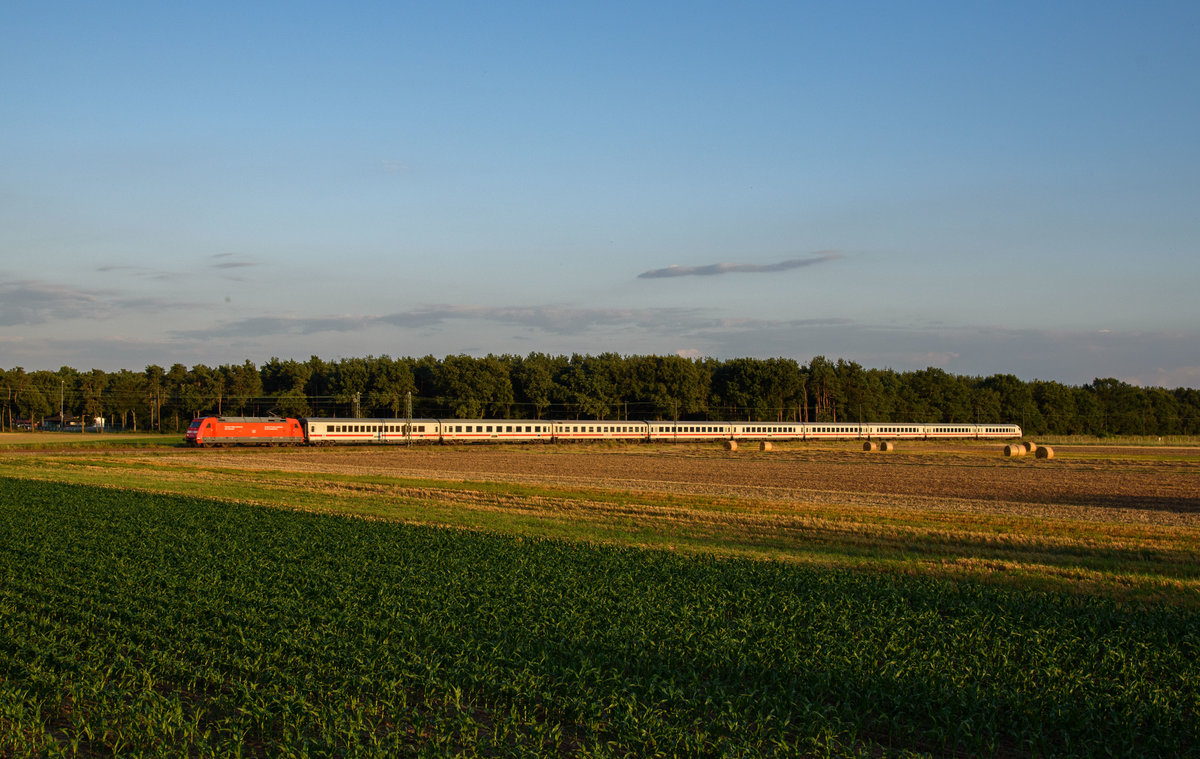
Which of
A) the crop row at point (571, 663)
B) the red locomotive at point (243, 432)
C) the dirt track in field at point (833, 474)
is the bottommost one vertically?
the dirt track in field at point (833, 474)

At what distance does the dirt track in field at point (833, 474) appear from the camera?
100 ft

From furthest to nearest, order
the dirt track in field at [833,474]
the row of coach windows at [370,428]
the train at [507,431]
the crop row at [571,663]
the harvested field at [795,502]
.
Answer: the row of coach windows at [370,428] → the train at [507,431] → the dirt track in field at [833,474] → the harvested field at [795,502] → the crop row at [571,663]

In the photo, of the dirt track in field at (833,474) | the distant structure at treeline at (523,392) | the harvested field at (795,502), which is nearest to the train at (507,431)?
the dirt track in field at (833,474)

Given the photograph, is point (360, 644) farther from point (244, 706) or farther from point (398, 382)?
point (398, 382)

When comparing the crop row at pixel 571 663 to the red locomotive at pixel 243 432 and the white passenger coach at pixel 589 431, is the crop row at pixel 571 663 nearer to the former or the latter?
the red locomotive at pixel 243 432

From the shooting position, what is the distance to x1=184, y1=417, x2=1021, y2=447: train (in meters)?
69.1

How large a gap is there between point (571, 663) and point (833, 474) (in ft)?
121

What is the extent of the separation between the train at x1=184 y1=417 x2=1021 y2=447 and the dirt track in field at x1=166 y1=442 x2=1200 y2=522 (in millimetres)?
6824

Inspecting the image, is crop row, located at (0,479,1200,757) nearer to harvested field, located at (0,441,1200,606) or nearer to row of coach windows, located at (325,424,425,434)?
harvested field, located at (0,441,1200,606)

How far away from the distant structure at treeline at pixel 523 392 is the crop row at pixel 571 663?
4126 inches

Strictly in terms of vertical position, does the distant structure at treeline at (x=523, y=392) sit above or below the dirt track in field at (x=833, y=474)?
above

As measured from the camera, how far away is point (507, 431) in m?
80.2

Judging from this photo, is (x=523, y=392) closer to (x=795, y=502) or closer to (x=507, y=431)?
(x=507, y=431)

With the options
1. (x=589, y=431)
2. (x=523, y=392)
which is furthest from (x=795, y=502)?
(x=523, y=392)
